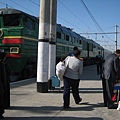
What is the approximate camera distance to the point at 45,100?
27.1 feet

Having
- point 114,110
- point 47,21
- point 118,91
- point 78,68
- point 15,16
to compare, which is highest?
point 15,16

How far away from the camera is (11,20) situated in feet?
44.7

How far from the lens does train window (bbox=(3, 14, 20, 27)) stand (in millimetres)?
13489

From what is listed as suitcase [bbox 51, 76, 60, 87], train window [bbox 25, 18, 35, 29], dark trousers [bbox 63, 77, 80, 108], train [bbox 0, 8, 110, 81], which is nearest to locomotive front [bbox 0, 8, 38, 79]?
train [bbox 0, 8, 110, 81]

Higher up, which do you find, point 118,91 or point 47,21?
point 47,21

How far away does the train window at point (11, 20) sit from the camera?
13.5 metres

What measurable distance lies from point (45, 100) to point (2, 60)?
97.0 inches

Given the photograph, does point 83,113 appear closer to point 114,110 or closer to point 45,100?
point 114,110

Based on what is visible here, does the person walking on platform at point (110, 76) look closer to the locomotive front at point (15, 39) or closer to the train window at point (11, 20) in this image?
the locomotive front at point (15, 39)

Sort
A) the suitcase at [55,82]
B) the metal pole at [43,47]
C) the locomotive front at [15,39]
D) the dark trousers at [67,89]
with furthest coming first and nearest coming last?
the locomotive front at [15,39]
the suitcase at [55,82]
the metal pole at [43,47]
the dark trousers at [67,89]

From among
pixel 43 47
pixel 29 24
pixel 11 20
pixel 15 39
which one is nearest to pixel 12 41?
pixel 15 39

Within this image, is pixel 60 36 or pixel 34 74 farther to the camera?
pixel 60 36

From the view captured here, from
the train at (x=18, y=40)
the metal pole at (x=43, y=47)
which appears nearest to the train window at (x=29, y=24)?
the train at (x=18, y=40)

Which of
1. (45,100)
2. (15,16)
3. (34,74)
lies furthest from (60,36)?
(45,100)
